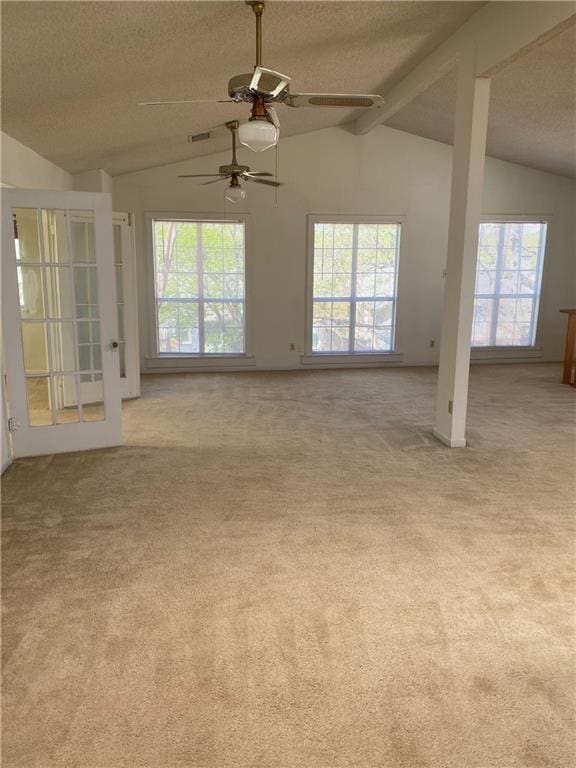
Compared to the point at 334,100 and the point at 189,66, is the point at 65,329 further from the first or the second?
the point at 334,100

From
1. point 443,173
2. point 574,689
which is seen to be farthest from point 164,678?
point 443,173

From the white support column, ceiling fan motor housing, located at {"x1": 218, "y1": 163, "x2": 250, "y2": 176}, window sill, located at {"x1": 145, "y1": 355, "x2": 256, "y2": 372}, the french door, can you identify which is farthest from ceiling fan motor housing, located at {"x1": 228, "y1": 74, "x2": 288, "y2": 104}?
window sill, located at {"x1": 145, "y1": 355, "x2": 256, "y2": 372}

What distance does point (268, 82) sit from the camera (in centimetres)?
275

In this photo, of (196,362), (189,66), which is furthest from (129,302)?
(189,66)

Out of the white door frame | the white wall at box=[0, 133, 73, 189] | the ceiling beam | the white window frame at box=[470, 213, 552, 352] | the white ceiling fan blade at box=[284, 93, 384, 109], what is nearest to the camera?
the white ceiling fan blade at box=[284, 93, 384, 109]

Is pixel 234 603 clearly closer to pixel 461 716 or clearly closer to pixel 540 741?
pixel 461 716

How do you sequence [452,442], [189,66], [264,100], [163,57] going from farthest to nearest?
[452,442] → [189,66] → [163,57] → [264,100]

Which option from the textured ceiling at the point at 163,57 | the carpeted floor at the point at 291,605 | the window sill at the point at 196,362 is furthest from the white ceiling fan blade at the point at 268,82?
the window sill at the point at 196,362

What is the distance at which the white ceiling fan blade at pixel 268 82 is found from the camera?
2.63 meters

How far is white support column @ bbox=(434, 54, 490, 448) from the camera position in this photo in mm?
4305

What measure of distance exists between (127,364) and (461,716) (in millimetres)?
5275

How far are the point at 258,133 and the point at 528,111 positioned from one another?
427 cm

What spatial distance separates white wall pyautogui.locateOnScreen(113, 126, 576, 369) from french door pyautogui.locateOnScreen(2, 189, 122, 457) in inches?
113

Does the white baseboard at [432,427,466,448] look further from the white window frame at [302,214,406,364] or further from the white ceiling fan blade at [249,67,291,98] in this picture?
the white window frame at [302,214,406,364]
